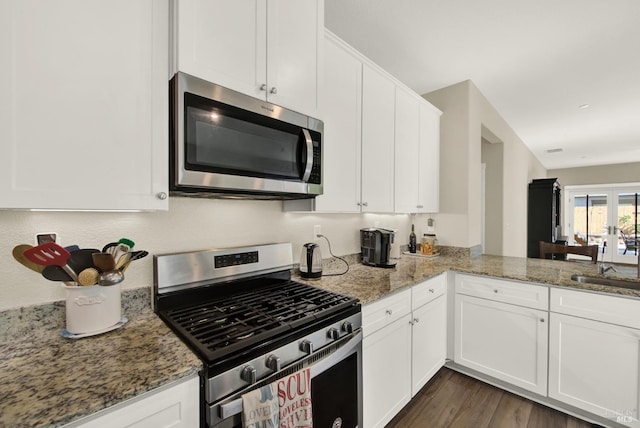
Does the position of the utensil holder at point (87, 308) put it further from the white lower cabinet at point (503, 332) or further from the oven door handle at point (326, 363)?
the white lower cabinet at point (503, 332)

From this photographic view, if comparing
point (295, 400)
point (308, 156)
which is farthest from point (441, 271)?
point (295, 400)

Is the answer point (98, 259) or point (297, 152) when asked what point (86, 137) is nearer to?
point (98, 259)

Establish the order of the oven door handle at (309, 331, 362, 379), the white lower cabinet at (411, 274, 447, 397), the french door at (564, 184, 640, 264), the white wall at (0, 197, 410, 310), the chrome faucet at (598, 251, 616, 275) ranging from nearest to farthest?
the white wall at (0, 197, 410, 310) → the oven door handle at (309, 331, 362, 379) → the white lower cabinet at (411, 274, 447, 397) → the chrome faucet at (598, 251, 616, 275) → the french door at (564, 184, 640, 264)

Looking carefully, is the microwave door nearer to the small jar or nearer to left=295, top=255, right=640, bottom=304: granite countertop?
left=295, top=255, right=640, bottom=304: granite countertop

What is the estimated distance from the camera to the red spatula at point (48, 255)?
87 cm

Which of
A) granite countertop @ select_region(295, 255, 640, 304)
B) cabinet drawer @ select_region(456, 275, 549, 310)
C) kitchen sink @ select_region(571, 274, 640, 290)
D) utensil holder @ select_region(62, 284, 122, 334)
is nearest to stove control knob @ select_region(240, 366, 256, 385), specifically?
utensil holder @ select_region(62, 284, 122, 334)

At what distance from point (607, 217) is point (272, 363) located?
10161mm

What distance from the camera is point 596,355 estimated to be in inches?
66.6

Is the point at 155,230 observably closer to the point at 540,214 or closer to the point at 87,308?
the point at 87,308

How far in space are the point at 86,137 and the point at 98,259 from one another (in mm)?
423

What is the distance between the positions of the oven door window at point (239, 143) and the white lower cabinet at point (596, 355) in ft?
6.31

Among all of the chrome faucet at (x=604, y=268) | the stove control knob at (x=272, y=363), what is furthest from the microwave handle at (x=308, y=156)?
the chrome faucet at (x=604, y=268)

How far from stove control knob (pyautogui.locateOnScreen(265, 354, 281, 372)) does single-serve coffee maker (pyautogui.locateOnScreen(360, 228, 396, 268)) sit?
4.46 feet

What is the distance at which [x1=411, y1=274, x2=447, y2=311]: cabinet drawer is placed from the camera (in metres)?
1.84
